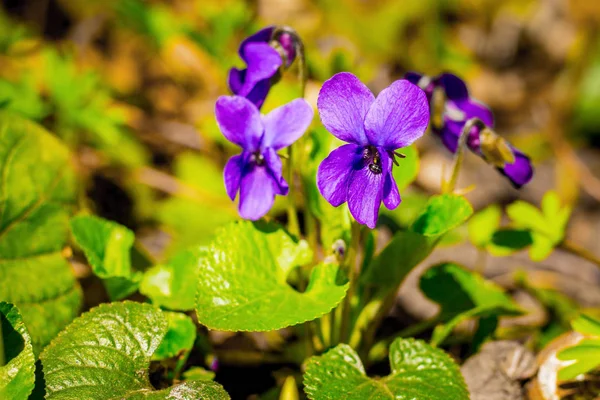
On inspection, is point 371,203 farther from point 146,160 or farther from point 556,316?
point 146,160

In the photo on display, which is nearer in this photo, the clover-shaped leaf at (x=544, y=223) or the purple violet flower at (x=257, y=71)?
the purple violet flower at (x=257, y=71)

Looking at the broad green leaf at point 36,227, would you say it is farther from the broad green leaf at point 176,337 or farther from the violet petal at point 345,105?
the violet petal at point 345,105

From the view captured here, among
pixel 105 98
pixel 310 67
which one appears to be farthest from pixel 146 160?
pixel 310 67

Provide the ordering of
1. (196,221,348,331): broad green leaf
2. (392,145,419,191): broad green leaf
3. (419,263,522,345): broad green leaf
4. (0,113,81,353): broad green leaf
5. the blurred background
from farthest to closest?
the blurred background → (419,263,522,345): broad green leaf → (392,145,419,191): broad green leaf → (0,113,81,353): broad green leaf → (196,221,348,331): broad green leaf

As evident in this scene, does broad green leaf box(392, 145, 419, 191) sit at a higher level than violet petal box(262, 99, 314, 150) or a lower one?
lower

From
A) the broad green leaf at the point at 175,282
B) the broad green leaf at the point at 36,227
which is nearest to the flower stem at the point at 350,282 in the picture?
the broad green leaf at the point at 175,282

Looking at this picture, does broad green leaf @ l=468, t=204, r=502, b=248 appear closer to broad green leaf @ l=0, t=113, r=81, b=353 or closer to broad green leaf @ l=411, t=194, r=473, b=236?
broad green leaf @ l=411, t=194, r=473, b=236

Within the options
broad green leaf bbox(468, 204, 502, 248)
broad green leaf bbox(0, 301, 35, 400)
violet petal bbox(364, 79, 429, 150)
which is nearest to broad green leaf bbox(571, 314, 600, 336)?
broad green leaf bbox(468, 204, 502, 248)
